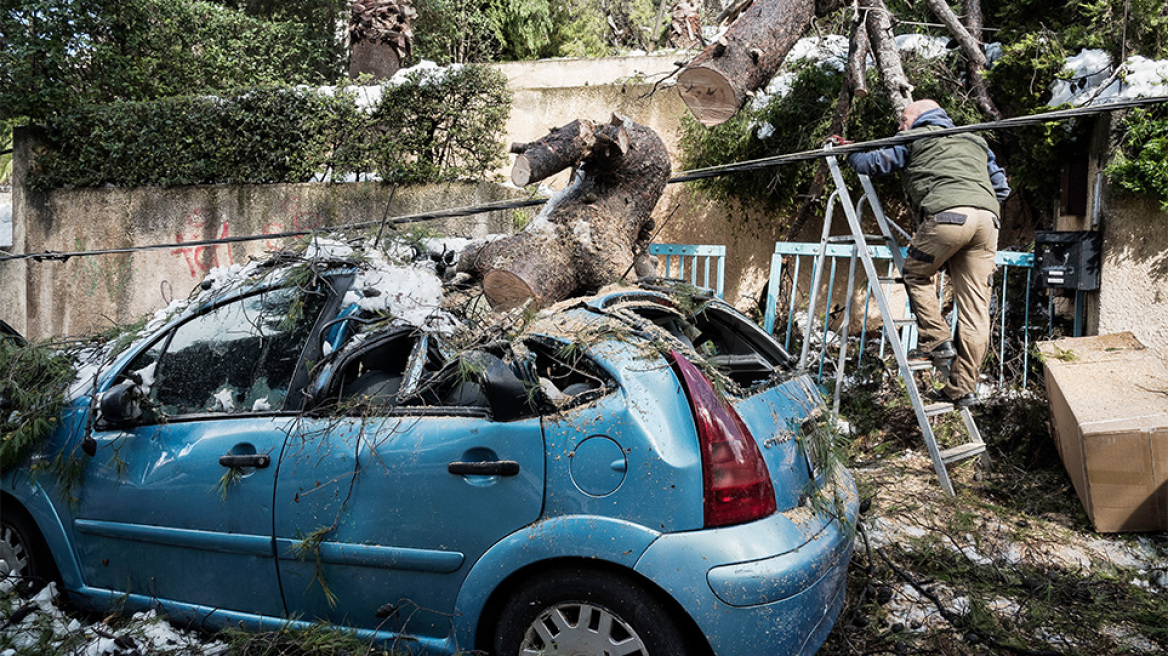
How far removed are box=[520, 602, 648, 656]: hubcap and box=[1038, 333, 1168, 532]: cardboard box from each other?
2926 millimetres

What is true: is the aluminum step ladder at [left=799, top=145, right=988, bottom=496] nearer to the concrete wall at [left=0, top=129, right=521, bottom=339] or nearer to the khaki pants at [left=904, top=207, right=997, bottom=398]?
the khaki pants at [left=904, top=207, right=997, bottom=398]

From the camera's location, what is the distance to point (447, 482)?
2.62 meters

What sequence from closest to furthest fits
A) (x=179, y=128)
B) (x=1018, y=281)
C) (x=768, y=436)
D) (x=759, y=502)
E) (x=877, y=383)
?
(x=759, y=502)
(x=768, y=436)
(x=877, y=383)
(x=1018, y=281)
(x=179, y=128)

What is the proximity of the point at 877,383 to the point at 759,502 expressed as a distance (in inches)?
150

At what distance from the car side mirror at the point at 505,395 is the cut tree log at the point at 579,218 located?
1.36 m

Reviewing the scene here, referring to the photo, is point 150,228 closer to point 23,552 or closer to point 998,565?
point 23,552

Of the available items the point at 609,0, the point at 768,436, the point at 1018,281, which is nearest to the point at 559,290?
the point at 768,436

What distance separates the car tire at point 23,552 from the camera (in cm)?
339

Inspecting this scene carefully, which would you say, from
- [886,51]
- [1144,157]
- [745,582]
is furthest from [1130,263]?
[745,582]

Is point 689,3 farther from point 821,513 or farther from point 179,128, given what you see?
point 821,513

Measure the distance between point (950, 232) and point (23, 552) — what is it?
5034mm

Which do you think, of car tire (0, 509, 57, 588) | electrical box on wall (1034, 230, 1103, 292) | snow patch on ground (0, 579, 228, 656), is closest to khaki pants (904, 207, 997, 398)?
electrical box on wall (1034, 230, 1103, 292)

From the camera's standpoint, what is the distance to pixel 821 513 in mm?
2672

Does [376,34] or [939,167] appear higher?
[376,34]
